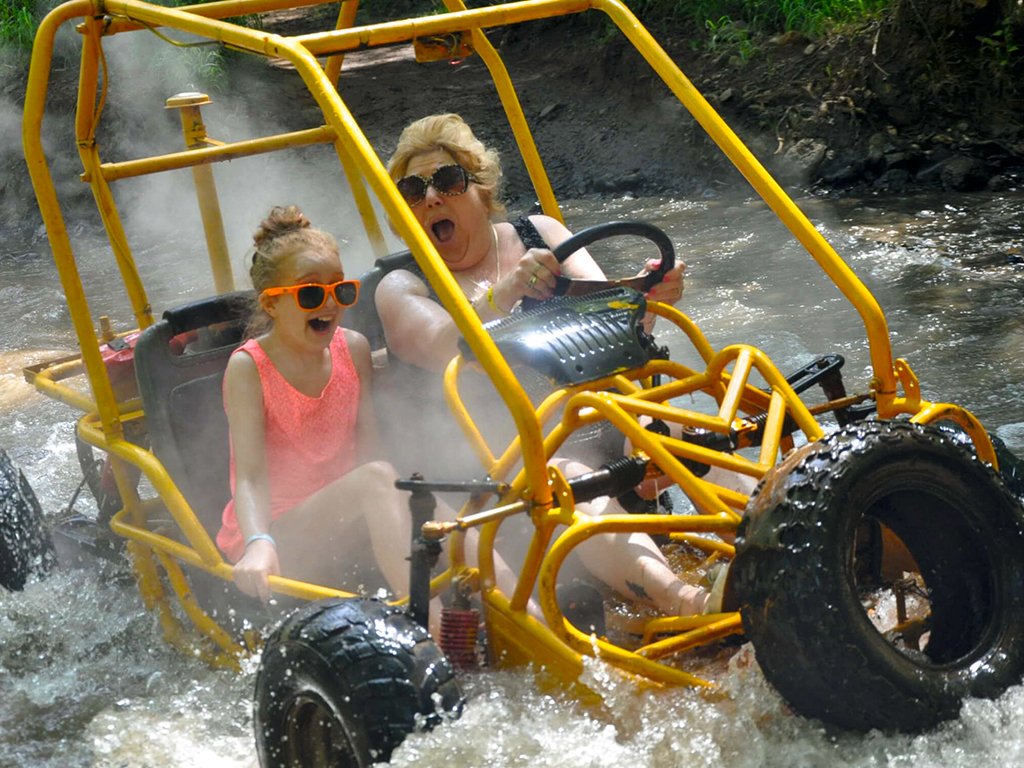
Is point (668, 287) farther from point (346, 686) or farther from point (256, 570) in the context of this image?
point (346, 686)

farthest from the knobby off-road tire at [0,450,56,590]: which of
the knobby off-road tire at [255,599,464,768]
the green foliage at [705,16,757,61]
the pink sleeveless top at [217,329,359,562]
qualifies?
the green foliage at [705,16,757,61]

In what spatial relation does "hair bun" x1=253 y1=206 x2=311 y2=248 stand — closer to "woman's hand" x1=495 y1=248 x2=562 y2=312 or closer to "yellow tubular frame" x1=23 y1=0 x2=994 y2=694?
"yellow tubular frame" x1=23 y1=0 x2=994 y2=694

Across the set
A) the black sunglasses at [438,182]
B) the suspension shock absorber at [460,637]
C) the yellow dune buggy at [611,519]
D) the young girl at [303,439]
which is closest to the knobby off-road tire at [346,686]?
the yellow dune buggy at [611,519]

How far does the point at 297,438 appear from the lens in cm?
314

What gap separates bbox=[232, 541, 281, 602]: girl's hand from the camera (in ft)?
9.16

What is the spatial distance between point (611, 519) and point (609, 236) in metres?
0.88

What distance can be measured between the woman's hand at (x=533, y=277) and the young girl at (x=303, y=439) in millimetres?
337

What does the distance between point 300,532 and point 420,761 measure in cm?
85

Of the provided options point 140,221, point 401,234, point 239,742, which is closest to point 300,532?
point 239,742

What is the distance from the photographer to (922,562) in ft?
8.18

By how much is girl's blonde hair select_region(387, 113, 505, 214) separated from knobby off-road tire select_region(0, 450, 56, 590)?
138 centimetres

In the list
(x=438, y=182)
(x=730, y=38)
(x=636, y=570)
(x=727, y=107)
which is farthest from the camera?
(x=730, y=38)

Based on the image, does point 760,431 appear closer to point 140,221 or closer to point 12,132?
point 140,221

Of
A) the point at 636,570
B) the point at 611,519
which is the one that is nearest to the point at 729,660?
the point at 636,570
